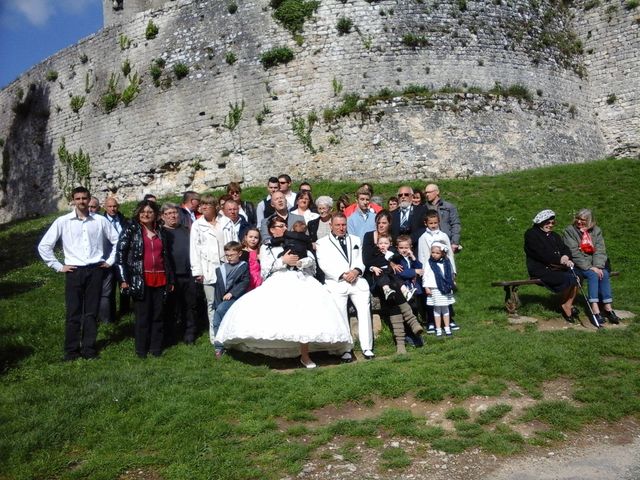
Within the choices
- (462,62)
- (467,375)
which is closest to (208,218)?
(467,375)

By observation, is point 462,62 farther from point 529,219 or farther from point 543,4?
point 529,219

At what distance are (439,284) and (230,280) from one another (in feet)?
10.1

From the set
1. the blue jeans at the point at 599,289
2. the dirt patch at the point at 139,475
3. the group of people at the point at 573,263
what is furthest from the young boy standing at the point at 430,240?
the dirt patch at the point at 139,475

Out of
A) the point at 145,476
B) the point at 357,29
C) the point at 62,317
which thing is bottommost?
the point at 145,476

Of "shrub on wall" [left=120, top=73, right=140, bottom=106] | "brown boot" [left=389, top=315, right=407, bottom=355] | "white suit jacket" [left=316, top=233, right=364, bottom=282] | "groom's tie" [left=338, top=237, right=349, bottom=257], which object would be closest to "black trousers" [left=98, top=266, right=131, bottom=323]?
"white suit jacket" [left=316, top=233, right=364, bottom=282]

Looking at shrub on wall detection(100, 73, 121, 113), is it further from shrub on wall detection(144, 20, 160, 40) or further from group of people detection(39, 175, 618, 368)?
group of people detection(39, 175, 618, 368)

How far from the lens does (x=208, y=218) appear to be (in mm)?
9641

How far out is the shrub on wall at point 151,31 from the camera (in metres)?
24.9

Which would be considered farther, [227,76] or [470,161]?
[227,76]

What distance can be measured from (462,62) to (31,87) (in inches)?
818

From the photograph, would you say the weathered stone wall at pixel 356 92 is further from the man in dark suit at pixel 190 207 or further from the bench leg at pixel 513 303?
the bench leg at pixel 513 303

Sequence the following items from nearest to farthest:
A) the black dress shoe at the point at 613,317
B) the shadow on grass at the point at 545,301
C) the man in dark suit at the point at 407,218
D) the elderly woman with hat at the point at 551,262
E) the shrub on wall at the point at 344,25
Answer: the black dress shoe at the point at 613,317
the elderly woman with hat at the point at 551,262
the shadow on grass at the point at 545,301
the man in dark suit at the point at 407,218
the shrub on wall at the point at 344,25

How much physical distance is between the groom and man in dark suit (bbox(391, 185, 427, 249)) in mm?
2011

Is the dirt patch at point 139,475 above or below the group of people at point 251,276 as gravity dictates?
below
